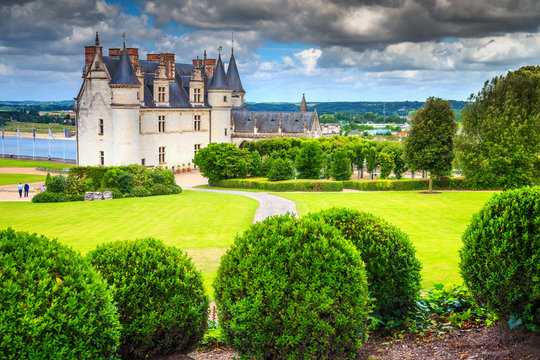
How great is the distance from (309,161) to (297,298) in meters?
49.8

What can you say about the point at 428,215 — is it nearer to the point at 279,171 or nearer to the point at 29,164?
the point at 279,171

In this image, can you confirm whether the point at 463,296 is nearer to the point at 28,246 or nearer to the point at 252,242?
the point at 252,242

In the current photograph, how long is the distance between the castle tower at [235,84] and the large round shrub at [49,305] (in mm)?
83689

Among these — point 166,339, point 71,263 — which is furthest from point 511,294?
point 71,263

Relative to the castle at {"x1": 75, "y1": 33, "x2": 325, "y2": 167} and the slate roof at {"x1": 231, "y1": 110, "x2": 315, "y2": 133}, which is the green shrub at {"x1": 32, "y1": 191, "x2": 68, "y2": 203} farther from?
the slate roof at {"x1": 231, "y1": 110, "x2": 315, "y2": 133}

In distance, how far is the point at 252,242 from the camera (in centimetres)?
642

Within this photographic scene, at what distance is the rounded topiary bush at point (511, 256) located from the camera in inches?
267

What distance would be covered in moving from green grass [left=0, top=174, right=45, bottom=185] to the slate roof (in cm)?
3387

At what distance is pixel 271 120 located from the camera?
82500 millimetres

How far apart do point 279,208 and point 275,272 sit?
82.2 ft

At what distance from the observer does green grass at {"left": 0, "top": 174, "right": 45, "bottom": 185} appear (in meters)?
52.5

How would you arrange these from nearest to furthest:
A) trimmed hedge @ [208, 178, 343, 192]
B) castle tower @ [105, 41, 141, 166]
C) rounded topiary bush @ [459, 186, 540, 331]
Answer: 1. rounded topiary bush @ [459, 186, 540, 331]
2. trimmed hedge @ [208, 178, 343, 192]
3. castle tower @ [105, 41, 141, 166]

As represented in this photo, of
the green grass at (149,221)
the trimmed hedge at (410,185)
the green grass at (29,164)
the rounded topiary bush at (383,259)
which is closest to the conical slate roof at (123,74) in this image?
the green grass at (29,164)

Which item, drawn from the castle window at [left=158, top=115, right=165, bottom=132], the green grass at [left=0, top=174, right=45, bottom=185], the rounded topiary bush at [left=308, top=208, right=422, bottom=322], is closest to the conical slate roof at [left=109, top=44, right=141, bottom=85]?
the castle window at [left=158, top=115, right=165, bottom=132]
